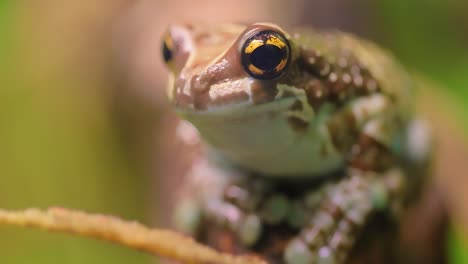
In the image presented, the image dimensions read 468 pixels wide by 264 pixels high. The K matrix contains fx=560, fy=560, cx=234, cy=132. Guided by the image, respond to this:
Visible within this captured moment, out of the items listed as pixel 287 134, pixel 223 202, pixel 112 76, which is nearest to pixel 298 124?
pixel 287 134

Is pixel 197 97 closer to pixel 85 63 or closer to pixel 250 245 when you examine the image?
pixel 250 245

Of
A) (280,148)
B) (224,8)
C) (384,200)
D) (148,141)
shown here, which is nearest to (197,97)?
(280,148)

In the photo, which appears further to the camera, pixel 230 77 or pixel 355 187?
pixel 355 187

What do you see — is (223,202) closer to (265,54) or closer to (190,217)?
(190,217)

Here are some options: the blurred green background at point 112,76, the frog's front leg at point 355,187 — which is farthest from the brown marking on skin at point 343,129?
the blurred green background at point 112,76

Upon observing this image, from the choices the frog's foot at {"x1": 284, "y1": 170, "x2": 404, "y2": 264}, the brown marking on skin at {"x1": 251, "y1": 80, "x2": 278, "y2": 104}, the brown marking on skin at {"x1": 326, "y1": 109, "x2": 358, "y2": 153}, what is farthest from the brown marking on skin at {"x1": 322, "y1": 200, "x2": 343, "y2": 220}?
the brown marking on skin at {"x1": 251, "y1": 80, "x2": 278, "y2": 104}

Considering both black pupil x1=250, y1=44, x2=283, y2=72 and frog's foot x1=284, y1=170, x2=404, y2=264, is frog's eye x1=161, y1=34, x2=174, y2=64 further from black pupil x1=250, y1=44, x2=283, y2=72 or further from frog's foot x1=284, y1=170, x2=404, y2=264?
frog's foot x1=284, y1=170, x2=404, y2=264
